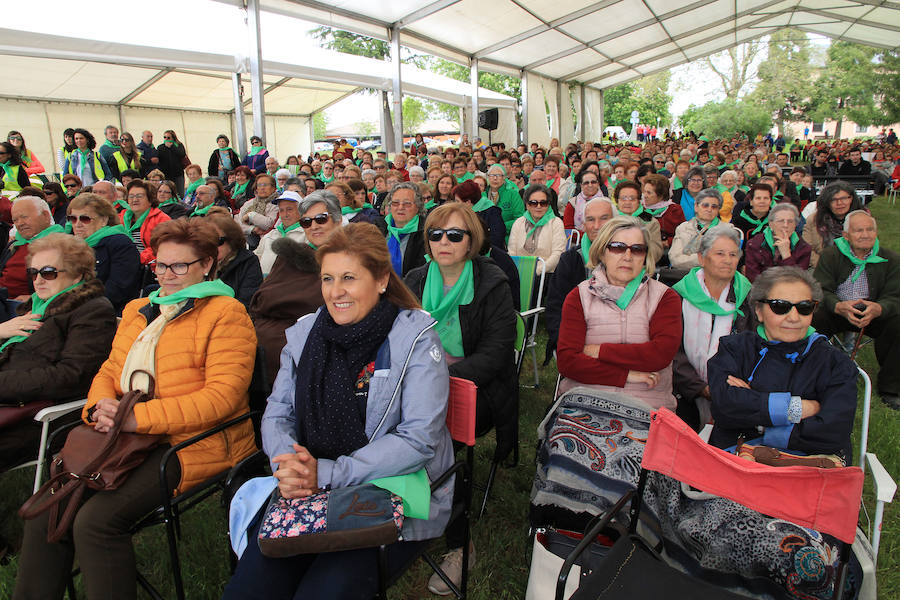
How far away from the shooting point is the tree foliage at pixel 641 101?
52312 mm

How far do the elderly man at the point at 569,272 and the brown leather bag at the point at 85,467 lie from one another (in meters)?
2.12

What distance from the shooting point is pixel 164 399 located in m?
2.11

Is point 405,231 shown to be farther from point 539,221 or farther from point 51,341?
point 51,341

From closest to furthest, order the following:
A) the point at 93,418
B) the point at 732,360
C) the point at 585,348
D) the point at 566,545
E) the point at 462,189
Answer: the point at 566,545 < the point at 93,418 < the point at 732,360 < the point at 585,348 < the point at 462,189

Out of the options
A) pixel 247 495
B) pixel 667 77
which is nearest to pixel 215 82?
pixel 247 495

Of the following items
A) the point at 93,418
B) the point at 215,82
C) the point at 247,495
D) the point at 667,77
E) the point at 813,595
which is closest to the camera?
the point at 813,595

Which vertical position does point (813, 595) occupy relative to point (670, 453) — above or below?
below

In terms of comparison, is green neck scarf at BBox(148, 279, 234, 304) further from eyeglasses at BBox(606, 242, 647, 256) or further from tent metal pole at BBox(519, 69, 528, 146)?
tent metal pole at BBox(519, 69, 528, 146)

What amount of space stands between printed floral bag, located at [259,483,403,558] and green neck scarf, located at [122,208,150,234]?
4.78 m

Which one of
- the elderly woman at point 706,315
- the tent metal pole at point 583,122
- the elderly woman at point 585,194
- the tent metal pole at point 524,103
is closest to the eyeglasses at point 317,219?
the elderly woman at point 706,315

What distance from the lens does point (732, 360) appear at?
7.35 feet

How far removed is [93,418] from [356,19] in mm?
11488

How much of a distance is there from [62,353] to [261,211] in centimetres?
463

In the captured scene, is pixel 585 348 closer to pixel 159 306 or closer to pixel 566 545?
pixel 566 545
